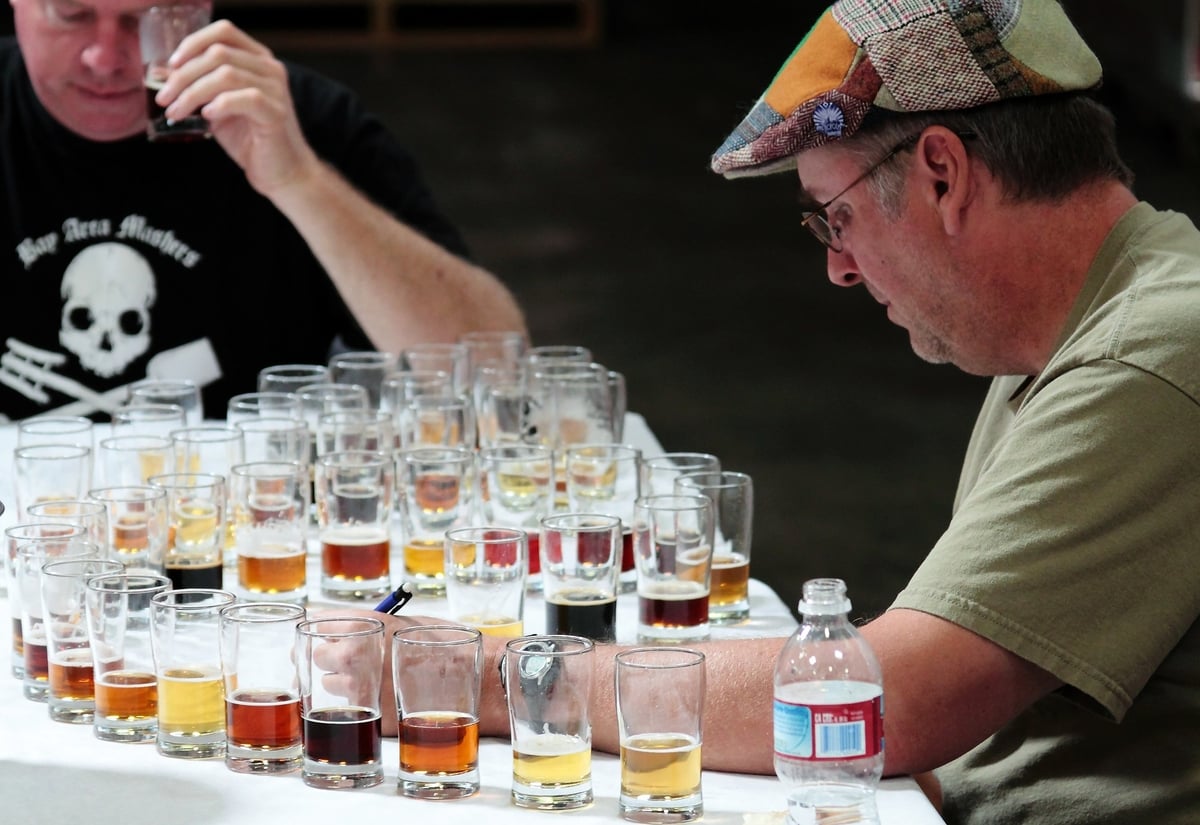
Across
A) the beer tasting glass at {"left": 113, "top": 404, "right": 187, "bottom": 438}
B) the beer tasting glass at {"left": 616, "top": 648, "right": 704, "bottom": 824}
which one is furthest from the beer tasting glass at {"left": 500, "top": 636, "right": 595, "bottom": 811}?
the beer tasting glass at {"left": 113, "top": 404, "right": 187, "bottom": 438}

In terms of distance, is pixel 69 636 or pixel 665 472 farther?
pixel 665 472

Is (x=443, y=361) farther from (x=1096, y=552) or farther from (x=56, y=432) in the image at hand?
(x=1096, y=552)

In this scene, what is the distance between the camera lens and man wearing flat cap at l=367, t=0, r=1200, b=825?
1.63 m

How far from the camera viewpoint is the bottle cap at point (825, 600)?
4.91ft

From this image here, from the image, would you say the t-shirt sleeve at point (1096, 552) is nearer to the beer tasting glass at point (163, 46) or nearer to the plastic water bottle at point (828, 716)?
the plastic water bottle at point (828, 716)

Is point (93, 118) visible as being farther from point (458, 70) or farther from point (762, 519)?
point (458, 70)

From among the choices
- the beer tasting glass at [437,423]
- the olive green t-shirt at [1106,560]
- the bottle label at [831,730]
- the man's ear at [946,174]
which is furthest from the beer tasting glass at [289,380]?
the bottle label at [831,730]

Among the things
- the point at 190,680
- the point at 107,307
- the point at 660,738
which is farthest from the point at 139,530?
the point at 107,307

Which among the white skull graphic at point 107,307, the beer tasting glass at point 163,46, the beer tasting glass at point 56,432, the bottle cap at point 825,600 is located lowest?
the bottle cap at point 825,600

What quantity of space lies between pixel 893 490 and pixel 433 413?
3.63 metres

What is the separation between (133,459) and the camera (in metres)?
2.31

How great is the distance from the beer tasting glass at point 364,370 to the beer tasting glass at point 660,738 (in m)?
1.44

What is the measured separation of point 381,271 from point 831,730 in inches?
78.7

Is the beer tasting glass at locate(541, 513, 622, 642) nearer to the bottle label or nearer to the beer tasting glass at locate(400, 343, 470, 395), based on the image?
the bottle label
